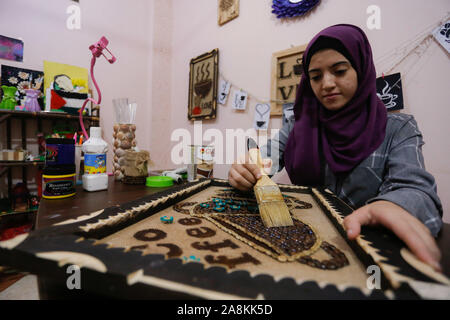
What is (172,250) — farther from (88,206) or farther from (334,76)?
(334,76)

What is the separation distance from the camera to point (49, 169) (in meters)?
0.60

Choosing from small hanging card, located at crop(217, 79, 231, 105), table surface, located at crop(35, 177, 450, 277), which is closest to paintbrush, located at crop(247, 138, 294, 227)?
table surface, located at crop(35, 177, 450, 277)

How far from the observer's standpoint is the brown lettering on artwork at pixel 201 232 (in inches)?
14.7

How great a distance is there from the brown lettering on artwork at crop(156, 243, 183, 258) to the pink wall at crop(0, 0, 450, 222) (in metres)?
1.14

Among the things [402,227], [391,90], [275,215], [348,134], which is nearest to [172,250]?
[275,215]

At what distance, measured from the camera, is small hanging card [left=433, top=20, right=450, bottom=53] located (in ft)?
2.68

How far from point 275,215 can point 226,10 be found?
1987 mm

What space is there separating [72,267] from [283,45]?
1.60 m

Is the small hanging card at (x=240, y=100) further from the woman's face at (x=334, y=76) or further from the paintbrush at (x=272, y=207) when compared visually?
the paintbrush at (x=272, y=207)

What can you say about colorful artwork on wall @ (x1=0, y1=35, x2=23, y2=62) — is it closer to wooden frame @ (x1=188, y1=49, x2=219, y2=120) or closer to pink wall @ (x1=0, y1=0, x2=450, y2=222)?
pink wall @ (x1=0, y1=0, x2=450, y2=222)

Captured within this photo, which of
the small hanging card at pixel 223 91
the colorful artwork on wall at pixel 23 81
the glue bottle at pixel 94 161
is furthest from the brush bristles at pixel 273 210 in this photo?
the colorful artwork on wall at pixel 23 81

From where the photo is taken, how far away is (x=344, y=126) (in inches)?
31.5

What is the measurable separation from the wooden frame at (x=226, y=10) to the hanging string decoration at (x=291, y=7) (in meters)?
0.42
